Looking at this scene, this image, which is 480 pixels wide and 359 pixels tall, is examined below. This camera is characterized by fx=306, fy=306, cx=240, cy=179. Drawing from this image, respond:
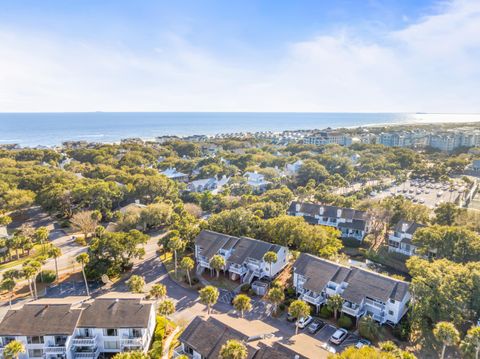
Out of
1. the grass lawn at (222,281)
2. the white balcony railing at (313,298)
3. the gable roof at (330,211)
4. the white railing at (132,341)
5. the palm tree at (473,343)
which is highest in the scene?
the palm tree at (473,343)

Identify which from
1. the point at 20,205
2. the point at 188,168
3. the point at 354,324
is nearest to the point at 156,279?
the point at 354,324

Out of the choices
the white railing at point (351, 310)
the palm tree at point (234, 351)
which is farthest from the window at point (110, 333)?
the white railing at point (351, 310)

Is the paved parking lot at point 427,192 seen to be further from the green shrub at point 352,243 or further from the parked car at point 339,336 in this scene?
the parked car at point 339,336

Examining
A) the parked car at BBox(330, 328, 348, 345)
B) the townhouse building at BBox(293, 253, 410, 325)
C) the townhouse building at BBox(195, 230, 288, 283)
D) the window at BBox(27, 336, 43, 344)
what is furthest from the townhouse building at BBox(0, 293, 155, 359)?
the townhouse building at BBox(293, 253, 410, 325)

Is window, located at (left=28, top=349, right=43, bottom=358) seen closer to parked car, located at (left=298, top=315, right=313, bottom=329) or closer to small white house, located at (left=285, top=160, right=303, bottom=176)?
parked car, located at (left=298, top=315, right=313, bottom=329)

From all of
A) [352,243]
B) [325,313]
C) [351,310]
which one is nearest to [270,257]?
[325,313]
